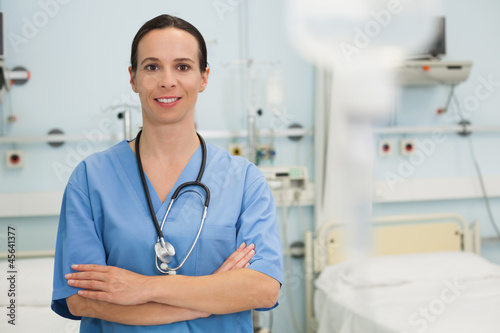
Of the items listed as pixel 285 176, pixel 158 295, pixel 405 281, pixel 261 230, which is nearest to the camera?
pixel 158 295

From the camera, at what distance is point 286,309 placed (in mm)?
2645

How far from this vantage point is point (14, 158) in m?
2.17

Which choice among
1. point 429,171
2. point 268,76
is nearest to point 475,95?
point 429,171

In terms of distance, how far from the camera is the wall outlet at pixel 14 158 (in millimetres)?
2158

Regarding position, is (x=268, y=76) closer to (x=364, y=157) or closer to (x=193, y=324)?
A: (x=364, y=157)

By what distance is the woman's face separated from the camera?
1.05 meters

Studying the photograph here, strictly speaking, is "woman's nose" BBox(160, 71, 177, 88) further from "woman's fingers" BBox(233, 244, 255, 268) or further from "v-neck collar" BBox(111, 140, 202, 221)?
"woman's fingers" BBox(233, 244, 255, 268)
